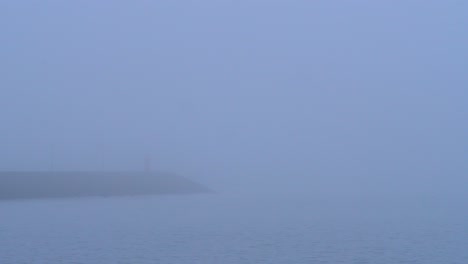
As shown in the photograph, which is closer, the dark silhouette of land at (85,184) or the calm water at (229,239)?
the calm water at (229,239)

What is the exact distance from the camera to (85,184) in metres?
77.5

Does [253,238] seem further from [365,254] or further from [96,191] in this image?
[96,191]

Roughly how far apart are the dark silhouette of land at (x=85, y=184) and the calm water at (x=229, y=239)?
74.6ft

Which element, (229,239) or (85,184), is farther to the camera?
(85,184)

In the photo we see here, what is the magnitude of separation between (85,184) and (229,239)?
48.3m

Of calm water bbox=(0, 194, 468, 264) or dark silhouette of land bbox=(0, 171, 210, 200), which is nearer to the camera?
calm water bbox=(0, 194, 468, 264)

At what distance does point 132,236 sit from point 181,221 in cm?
887

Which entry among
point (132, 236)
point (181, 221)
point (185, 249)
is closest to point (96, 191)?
A: point (181, 221)

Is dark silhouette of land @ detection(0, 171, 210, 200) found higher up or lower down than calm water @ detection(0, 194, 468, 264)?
higher up

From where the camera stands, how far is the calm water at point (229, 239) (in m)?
25.7

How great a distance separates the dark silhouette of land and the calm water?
22727 millimetres

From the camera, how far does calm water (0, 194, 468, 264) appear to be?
25672mm

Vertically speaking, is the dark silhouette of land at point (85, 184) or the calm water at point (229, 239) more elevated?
the dark silhouette of land at point (85, 184)

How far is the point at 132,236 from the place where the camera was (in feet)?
109
